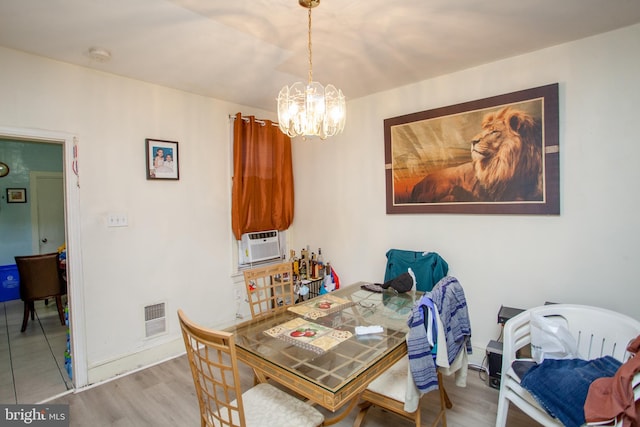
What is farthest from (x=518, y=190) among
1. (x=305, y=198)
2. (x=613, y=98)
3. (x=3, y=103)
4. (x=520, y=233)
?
(x=3, y=103)

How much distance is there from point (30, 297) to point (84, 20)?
342 centimetres

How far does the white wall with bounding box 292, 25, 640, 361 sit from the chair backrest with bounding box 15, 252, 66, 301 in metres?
3.74

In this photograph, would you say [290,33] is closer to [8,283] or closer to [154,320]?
[154,320]

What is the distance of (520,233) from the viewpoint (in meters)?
2.45

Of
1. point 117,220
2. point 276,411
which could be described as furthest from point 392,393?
point 117,220

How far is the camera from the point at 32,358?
2932 millimetres

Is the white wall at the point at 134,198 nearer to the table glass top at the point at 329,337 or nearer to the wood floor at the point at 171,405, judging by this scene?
the wood floor at the point at 171,405

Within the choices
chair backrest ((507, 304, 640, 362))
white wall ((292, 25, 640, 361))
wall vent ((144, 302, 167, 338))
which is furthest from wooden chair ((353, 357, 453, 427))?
wall vent ((144, 302, 167, 338))

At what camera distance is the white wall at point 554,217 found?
2062 millimetres

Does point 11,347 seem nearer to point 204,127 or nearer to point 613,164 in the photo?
point 204,127

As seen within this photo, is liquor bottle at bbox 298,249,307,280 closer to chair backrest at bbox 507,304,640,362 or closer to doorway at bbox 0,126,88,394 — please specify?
doorway at bbox 0,126,88,394

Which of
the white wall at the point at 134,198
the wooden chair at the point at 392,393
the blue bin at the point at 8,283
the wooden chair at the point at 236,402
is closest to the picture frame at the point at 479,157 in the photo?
the wooden chair at the point at 392,393

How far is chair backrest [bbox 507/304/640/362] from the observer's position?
1.68 metres

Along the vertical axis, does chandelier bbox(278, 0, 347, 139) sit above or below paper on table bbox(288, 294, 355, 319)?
above
